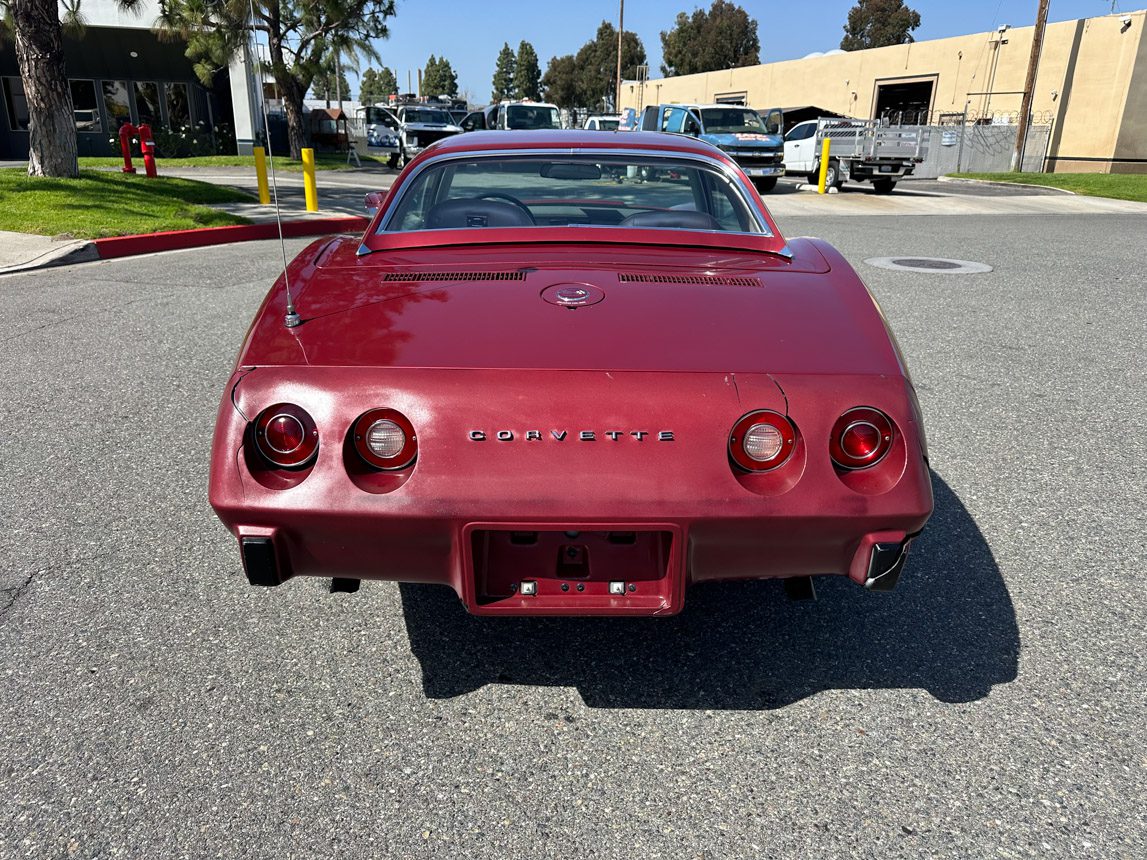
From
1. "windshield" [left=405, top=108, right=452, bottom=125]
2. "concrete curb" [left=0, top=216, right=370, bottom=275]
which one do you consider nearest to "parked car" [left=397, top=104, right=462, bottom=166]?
"windshield" [left=405, top=108, right=452, bottom=125]

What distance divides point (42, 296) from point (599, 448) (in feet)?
24.0

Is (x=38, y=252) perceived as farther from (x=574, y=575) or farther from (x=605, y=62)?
(x=605, y=62)

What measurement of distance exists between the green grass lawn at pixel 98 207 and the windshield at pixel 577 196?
8.10 meters

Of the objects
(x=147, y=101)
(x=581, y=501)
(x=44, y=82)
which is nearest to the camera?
(x=581, y=501)

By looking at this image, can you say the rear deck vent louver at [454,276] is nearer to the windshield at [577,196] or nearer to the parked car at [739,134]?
the windshield at [577,196]

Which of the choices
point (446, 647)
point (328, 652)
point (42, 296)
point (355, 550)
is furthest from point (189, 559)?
point (42, 296)

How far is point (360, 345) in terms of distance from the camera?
2.24 metres

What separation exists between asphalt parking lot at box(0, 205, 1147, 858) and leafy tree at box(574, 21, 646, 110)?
83460 mm

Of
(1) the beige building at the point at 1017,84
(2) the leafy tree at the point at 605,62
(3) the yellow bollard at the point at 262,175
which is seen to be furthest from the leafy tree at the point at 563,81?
Result: (3) the yellow bollard at the point at 262,175

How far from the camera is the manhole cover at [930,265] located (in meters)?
9.63

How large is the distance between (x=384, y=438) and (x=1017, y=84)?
4183 cm

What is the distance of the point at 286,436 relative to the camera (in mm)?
2113

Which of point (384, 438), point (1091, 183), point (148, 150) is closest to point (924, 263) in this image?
point (384, 438)

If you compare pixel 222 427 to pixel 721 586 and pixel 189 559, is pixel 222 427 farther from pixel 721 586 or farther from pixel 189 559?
pixel 721 586
